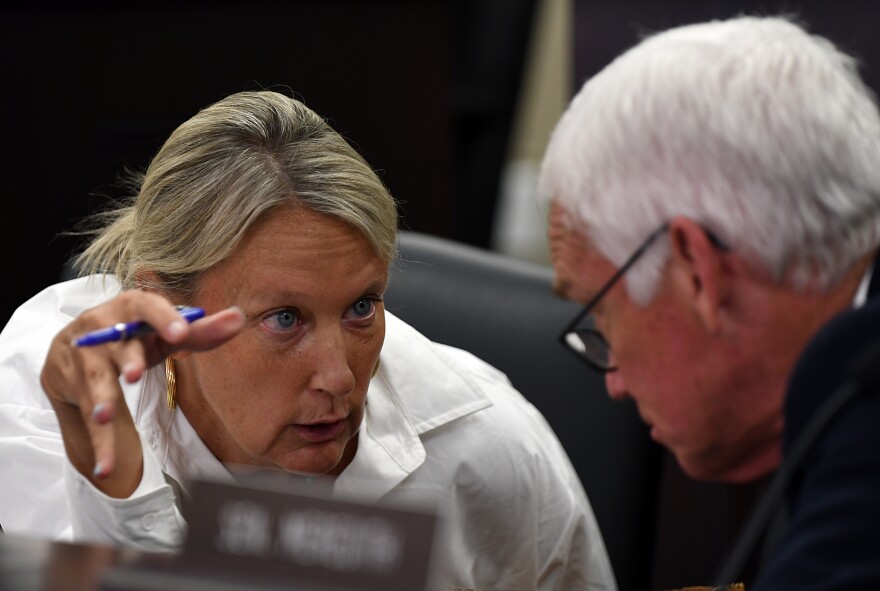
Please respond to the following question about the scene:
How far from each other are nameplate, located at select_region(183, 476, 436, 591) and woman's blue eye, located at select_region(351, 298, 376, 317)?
0.68 m

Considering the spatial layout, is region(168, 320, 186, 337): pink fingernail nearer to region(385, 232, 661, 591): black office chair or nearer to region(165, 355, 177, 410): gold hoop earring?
region(165, 355, 177, 410): gold hoop earring

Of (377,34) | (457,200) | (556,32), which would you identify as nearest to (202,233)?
(377,34)

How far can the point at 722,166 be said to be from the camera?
36.4 inches

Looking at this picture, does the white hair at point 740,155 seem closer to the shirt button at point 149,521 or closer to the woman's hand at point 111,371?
the woman's hand at point 111,371

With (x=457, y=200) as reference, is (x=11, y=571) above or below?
above

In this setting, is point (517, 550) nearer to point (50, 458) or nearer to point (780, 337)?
point (50, 458)

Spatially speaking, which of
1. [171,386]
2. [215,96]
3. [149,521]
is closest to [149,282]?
[171,386]

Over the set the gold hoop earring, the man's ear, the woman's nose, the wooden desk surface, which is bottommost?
the gold hoop earring

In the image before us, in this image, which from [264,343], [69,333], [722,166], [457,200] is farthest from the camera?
[457,200]

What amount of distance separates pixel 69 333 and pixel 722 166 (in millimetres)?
586

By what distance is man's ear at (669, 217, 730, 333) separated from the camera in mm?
936

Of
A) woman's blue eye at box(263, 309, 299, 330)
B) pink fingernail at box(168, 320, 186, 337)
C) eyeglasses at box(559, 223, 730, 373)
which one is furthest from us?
woman's blue eye at box(263, 309, 299, 330)

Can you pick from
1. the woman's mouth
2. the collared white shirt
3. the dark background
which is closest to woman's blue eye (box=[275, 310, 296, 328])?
the woman's mouth

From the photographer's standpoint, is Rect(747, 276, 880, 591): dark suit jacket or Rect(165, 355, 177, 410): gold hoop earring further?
Rect(165, 355, 177, 410): gold hoop earring
